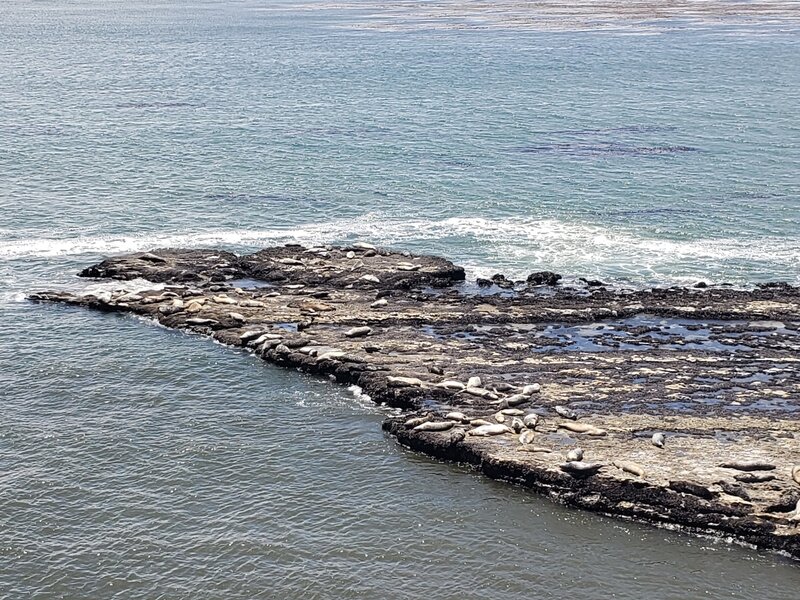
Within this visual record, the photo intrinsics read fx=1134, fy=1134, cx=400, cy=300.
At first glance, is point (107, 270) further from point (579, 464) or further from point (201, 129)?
point (201, 129)

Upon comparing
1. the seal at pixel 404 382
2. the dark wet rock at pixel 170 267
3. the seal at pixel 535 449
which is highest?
the dark wet rock at pixel 170 267

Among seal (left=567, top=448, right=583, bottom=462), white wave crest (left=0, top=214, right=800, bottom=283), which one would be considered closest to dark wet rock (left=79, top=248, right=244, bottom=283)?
white wave crest (left=0, top=214, right=800, bottom=283)

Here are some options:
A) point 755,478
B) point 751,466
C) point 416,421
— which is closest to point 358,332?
point 416,421

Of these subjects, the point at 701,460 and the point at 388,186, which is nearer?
the point at 701,460

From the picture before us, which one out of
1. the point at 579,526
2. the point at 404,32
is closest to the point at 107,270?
the point at 579,526

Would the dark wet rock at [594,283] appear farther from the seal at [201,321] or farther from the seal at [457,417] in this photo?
the seal at [201,321]

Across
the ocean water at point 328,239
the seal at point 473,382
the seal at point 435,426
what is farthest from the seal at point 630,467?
the seal at point 473,382
